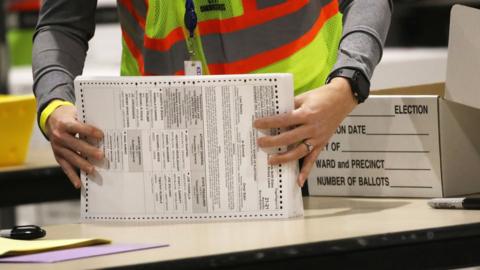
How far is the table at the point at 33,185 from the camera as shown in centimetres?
332

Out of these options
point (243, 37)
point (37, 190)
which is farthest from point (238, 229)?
point (37, 190)

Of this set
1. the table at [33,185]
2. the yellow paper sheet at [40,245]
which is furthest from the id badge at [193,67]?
the table at [33,185]

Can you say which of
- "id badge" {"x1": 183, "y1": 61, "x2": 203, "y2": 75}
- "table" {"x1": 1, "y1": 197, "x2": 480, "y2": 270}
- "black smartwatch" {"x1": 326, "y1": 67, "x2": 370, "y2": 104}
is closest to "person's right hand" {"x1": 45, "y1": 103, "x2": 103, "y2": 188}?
"table" {"x1": 1, "y1": 197, "x2": 480, "y2": 270}

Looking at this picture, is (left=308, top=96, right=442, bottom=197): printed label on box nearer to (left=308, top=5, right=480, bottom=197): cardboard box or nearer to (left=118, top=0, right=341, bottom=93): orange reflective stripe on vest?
(left=308, top=5, right=480, bottom=197): cardboard box

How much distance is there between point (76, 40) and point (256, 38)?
419 millimetres

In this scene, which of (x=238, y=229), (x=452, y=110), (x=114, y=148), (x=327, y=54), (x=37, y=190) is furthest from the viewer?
(x=37, y=190)

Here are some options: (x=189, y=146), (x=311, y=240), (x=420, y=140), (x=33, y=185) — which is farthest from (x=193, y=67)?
(x=33, y=185)

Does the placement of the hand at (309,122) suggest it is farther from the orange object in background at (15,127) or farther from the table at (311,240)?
the orange object in background at (15,127)

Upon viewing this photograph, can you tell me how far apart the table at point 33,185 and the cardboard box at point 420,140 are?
1.28 meters

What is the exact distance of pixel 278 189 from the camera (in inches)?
79.4

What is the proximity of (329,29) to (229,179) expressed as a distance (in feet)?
1.70

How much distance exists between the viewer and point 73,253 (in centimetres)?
176

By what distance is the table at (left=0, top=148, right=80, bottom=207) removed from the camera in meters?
3.32

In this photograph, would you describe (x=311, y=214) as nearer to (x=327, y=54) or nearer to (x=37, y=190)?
(x=327, y=54)
